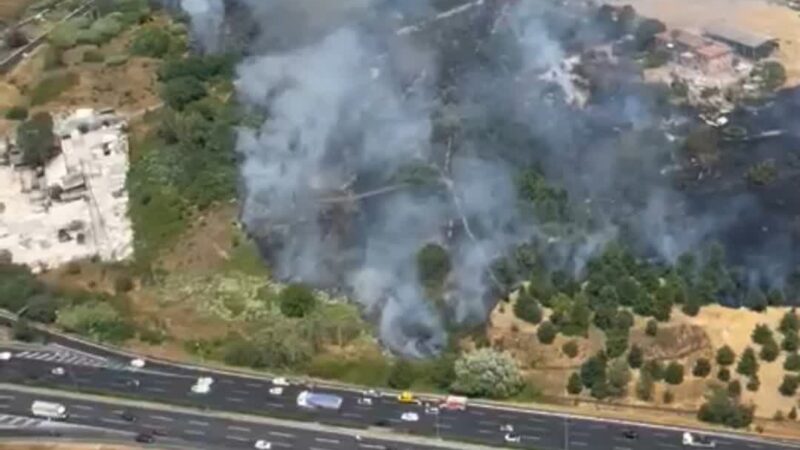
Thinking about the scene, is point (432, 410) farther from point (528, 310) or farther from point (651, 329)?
point (651, 329)

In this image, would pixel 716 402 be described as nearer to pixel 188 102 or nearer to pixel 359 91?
pixel 359 91

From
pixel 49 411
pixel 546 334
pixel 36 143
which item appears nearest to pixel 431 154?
pixel 546 334

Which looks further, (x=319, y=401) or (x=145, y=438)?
(x=319, y=401)

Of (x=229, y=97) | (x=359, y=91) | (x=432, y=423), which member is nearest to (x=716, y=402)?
(x=432, y=423)

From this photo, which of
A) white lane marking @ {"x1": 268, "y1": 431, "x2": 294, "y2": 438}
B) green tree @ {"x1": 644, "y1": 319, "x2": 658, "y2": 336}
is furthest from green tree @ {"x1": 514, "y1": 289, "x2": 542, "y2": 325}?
white lane marking @ {"x1": 268, "y1": 431, "x2": 294, "y2": 438}

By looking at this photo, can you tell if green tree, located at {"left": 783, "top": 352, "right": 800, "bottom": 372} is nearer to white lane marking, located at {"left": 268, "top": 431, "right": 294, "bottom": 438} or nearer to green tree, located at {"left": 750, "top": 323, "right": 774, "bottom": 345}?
green tree, located at {"left": 750, "top": 323, "right": 774, "bottom": 345}

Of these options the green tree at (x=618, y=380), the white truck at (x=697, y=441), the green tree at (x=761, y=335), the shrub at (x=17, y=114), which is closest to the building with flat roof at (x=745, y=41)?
the green tree at (x=761, y=335)
